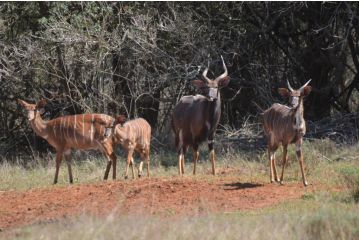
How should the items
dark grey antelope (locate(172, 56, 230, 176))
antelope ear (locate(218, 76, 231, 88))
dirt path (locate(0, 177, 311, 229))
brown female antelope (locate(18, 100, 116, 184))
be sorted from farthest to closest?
antelope ear (locate(218, 76, 231, 88)) < dark grey antelope (locate(172, 56, 230, 176)) < brown female antelope (locate(18, 100, 116, 184)) < dirt path (locate(0, 177, 311, 229))

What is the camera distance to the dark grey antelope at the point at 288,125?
11852 millimetres

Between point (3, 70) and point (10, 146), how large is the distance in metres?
2.75

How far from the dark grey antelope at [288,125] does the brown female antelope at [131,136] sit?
242cm

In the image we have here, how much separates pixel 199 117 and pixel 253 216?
5.38m

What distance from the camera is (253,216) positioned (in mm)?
9156

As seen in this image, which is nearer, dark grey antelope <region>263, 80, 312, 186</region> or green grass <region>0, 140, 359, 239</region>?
green grass <region>0, 140, 359, 239</region>

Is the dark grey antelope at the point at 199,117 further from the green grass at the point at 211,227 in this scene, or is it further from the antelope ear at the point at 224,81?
the green grass at the point at 211,227

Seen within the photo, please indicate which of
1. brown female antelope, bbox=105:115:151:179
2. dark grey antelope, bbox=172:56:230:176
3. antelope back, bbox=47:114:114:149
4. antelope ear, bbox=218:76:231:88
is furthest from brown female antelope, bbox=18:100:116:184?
antelope ear, bbox=218:76:231:88

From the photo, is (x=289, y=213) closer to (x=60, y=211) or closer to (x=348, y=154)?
(x=60, y=211)

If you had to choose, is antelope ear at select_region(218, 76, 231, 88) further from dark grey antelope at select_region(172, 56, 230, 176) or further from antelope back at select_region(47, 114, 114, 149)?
antelope back at select_region(47, 114, 114, 149)

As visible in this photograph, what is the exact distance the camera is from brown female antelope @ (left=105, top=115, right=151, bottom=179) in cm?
1358

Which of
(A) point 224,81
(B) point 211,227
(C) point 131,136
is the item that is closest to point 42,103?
(C) point 131,136

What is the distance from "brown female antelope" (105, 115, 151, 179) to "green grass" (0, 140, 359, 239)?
57 cm

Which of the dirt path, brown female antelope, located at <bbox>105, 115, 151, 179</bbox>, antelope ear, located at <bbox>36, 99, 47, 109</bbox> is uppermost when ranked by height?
antelope ear, located at <bbox>36, 99, 47, 109</bbox>
